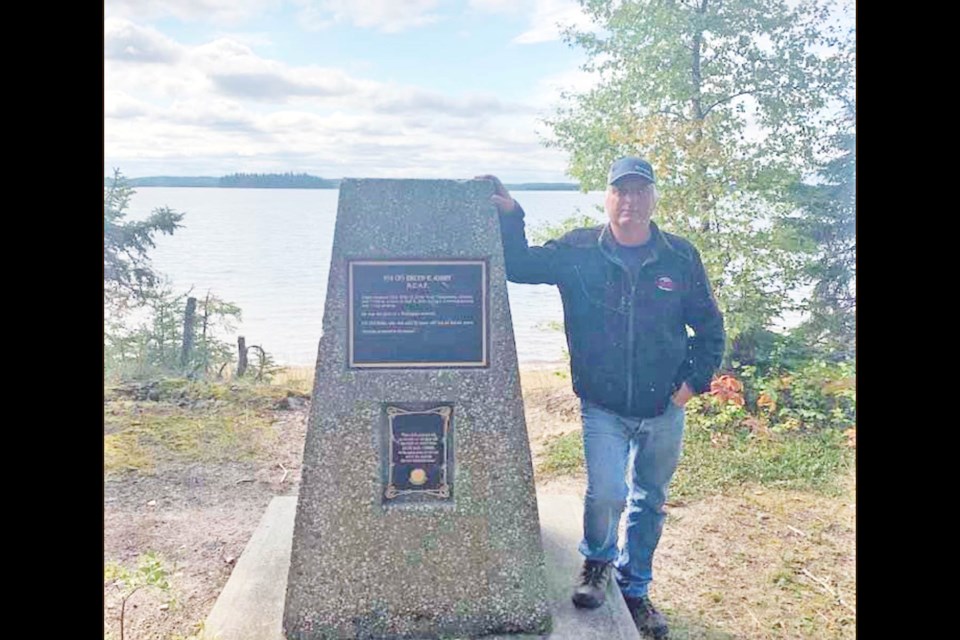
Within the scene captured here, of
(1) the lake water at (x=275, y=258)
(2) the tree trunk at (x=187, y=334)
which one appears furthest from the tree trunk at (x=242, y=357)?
(2) the tree trunk at (x=187, y=334)

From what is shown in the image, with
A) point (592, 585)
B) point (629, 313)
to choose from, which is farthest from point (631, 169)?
point (592, 585)

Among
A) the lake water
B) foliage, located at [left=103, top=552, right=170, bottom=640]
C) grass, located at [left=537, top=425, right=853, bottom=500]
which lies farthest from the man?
foliage, located at [left=103, top=552, right=170, bottom=640]

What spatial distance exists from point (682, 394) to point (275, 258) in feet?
6.65

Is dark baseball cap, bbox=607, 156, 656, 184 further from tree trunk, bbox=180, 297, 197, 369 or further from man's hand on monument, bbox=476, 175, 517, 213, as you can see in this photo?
tree trunk, bbox=180, 297, 197, 369

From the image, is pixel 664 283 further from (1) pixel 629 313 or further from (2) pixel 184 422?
(2) pixel 184 422

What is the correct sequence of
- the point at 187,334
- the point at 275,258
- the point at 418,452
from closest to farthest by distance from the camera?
1. the point at 418,452
2. the point at 275,258
3. the point at 187,334

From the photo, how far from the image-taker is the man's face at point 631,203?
3.34 metres

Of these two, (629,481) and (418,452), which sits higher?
(418,452)

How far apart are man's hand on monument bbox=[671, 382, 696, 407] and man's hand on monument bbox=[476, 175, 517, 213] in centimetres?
109

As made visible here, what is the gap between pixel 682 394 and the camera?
3.38 m

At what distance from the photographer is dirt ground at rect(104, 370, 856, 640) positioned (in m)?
3.45
